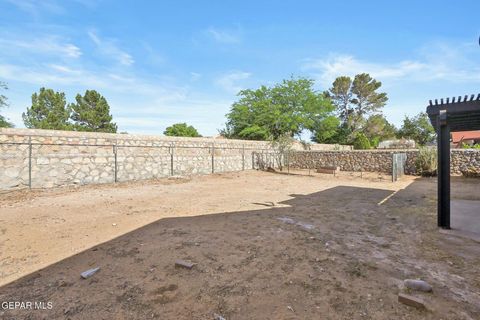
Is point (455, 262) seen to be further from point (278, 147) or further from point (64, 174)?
point (278, 147)

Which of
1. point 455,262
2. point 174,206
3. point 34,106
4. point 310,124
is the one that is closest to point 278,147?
point 310,124

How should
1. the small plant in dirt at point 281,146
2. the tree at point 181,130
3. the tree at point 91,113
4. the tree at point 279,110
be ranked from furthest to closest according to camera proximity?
the tree at point 181,130 < the tree at point 91,113 < the tree at point 279,110 < the small plant in dirt at point 281,146

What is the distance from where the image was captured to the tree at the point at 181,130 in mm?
38138

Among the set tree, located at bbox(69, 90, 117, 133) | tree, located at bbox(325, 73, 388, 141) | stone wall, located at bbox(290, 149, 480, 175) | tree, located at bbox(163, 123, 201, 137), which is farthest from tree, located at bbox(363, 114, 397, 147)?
tree, located at bbox(69, 90, 117, 133)

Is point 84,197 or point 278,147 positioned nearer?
point 84,197

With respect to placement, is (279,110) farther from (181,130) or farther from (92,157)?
(181,130)

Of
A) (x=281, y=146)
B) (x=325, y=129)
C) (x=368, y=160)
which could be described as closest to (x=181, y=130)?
(x=325, y=129)

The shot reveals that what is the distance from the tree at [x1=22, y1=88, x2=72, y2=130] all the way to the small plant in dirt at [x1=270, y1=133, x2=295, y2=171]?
86.4 feet

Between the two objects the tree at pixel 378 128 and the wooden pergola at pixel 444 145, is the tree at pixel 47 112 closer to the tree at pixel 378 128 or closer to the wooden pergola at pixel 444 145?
the wooden pergola at pixel 444 145

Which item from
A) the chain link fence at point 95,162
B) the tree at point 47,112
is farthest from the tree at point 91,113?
the chain link fence at point 95,162

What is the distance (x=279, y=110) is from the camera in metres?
23.6

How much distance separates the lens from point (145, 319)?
6.73 feet

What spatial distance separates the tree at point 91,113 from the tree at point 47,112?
129 cm

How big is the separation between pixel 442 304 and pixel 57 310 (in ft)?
11.6
